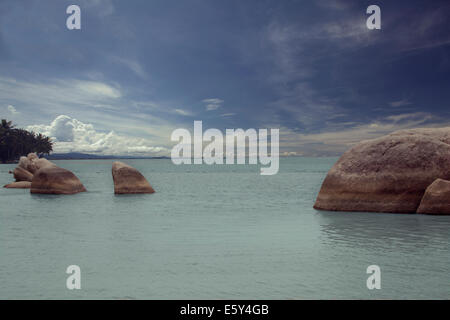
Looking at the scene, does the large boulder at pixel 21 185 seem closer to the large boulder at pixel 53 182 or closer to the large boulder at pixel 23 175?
the large boulder at pixel 23 175

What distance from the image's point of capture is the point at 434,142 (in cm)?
1403

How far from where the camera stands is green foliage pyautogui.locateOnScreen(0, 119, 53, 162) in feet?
343

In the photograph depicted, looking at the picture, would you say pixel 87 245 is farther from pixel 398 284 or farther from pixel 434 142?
pixel 434 142

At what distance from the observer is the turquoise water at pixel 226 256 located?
6016 mm

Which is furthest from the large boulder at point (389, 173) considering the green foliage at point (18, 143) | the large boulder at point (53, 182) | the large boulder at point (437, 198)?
the green foliage at point (18, 143)

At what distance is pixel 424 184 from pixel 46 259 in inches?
522

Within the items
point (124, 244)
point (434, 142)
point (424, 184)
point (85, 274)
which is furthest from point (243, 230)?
point (434, 142)

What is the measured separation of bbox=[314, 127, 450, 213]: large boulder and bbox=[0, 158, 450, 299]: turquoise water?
0.78 m

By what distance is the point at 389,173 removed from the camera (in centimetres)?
1372

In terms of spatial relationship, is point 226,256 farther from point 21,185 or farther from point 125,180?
point 21,185

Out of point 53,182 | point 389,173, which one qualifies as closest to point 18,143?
point 53,182

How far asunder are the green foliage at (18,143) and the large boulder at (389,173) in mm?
110822

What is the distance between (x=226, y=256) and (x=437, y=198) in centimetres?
952
